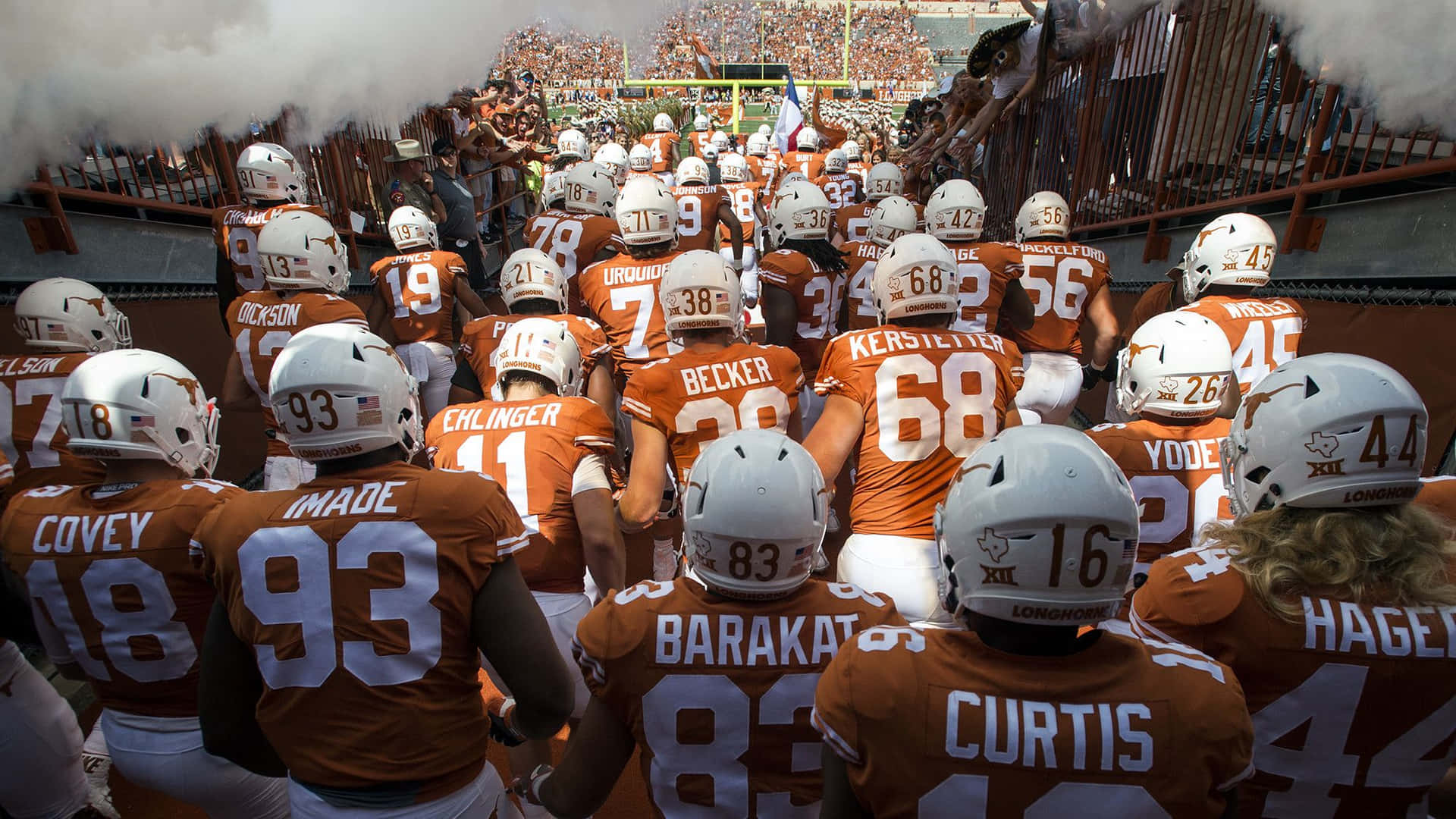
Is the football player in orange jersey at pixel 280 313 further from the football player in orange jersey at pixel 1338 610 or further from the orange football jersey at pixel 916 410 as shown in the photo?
the football player in orange jersey at pixel 1338 610

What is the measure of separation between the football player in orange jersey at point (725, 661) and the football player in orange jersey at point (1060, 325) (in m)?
4.48

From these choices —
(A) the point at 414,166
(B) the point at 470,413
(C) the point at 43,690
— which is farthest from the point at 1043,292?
(A) the point at 414,166

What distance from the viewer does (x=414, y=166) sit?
10.4m

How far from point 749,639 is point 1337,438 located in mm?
1655

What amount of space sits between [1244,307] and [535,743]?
465cm

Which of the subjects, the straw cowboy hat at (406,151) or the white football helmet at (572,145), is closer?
the straw cowboy hat at (406,151)

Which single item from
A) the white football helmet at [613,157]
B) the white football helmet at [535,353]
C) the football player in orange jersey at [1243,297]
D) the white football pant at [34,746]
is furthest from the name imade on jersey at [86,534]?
the white football helmet at [613,157]

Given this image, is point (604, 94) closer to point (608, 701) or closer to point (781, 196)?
point (781, 196)

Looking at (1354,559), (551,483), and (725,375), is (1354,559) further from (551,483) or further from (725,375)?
(551,483)

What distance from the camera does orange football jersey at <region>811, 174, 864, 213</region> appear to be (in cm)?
1295

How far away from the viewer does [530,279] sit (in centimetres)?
504

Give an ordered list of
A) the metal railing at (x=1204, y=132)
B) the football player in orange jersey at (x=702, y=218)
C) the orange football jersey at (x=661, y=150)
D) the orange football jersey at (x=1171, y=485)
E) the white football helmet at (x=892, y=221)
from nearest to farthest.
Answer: the orange football jersey at (x=1171, y=485)
the metal railing at (x=1204, y=132)
the white football helmet at (x=892, y=221)
the football player in orange jersey at (x=702, y=218)
the orange football jersey at (x=661, y=150)

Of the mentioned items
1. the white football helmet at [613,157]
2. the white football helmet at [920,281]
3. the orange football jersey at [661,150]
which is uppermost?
the orange football jersey at [661,150]

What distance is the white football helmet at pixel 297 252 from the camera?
4844 mm
